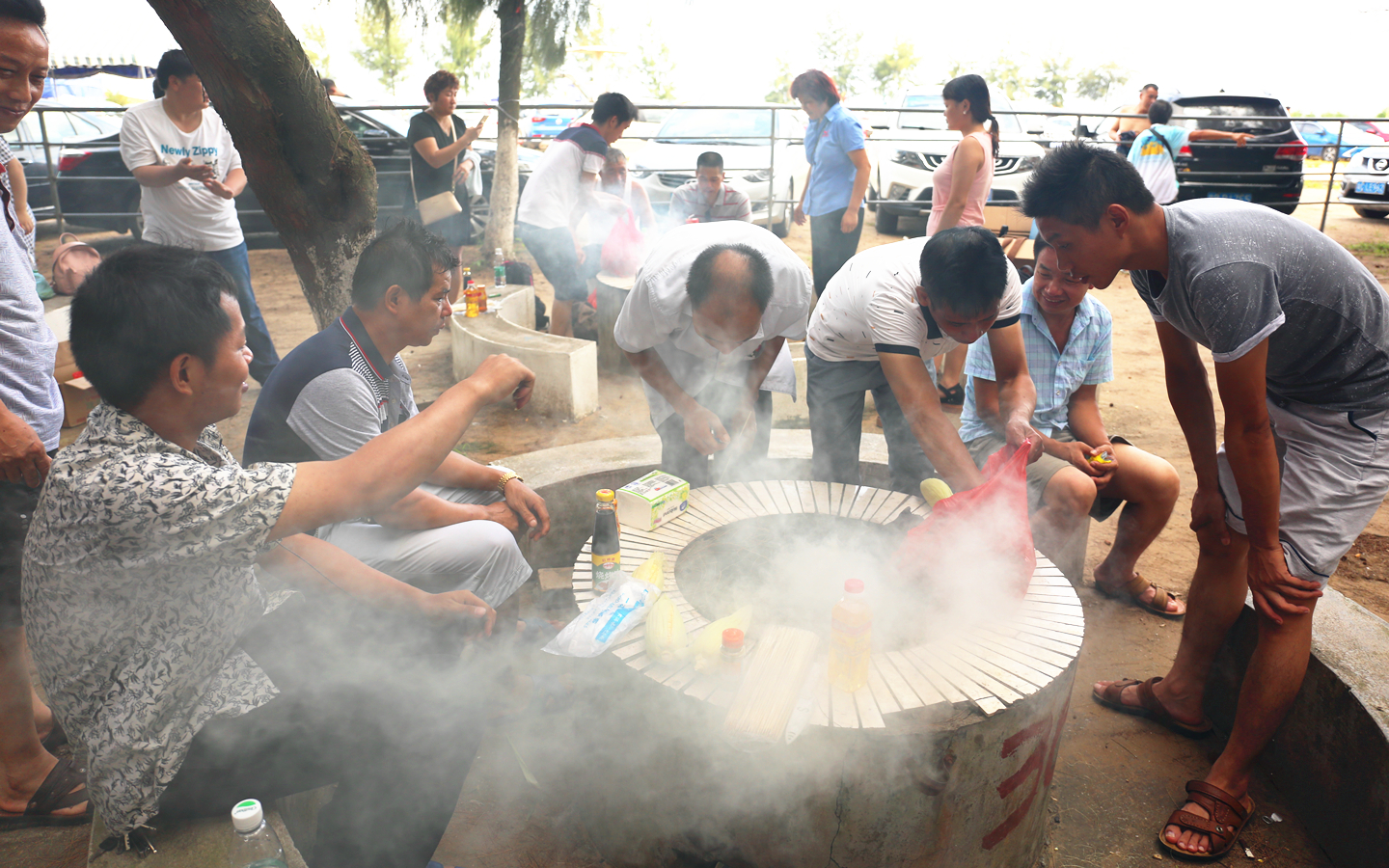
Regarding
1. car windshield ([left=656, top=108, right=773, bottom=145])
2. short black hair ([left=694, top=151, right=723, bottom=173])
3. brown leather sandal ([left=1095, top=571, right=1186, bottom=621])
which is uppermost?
car windshield ([left=656, top=108, right=773, bottom=145])

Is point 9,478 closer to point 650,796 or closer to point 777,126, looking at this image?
point 650,796

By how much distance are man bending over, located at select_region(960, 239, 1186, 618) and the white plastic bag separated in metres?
1.74

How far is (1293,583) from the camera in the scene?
7.32ft

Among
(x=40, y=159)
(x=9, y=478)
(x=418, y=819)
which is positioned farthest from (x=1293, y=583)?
(x=40, y=159)

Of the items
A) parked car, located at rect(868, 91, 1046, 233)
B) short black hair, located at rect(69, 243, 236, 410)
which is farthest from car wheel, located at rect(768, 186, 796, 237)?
short black hair, located at rect(69, 243, 236, 410)

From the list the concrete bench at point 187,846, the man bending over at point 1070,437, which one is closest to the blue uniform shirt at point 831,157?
the man bending over at point 1070,437

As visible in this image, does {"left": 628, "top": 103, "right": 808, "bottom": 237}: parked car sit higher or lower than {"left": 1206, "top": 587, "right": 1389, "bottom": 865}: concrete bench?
higher

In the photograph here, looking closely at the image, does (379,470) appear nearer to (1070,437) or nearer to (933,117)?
(1070,437)

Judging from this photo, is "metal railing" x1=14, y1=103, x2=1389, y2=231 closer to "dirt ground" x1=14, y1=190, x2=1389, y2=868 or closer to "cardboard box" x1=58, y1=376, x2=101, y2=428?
"cardboard box" x1=58, y1=376, x2=101, y2=428

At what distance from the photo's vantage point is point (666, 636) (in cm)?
205

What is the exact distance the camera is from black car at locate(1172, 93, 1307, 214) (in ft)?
34.6

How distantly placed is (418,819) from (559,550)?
179 cm

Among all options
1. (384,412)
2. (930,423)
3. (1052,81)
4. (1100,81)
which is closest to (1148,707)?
(930,423)

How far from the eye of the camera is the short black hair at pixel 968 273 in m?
2.54
